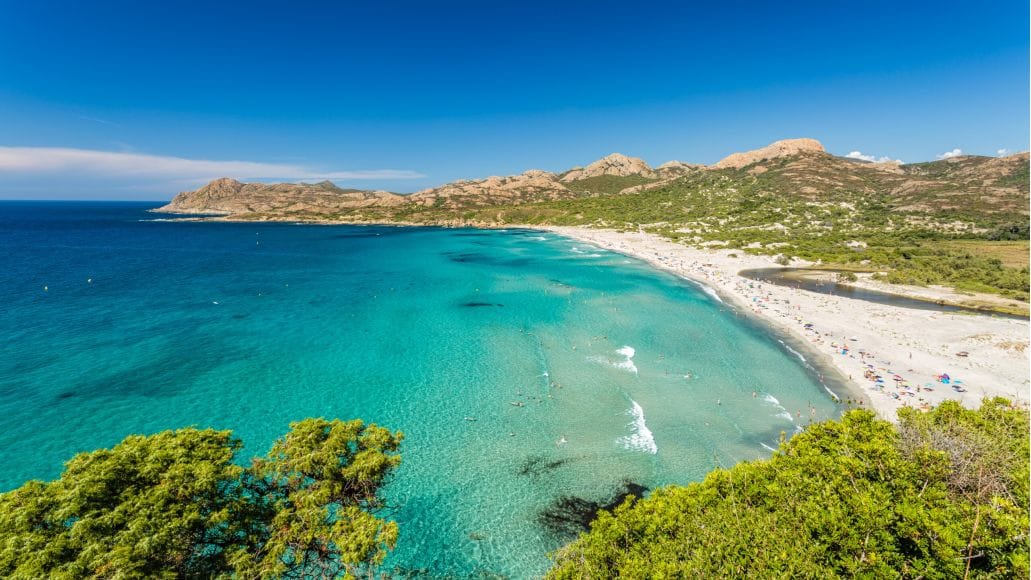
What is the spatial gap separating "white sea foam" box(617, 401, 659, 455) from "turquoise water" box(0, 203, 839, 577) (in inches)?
8.5

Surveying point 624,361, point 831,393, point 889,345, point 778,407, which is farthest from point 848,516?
point 889,345

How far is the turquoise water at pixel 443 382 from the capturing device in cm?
2630

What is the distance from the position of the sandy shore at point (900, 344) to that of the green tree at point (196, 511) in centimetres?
3941

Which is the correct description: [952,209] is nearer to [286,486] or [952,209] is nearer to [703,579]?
[703,579]

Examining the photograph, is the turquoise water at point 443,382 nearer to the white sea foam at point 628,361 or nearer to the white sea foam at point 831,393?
the white sea foam at point 628,361

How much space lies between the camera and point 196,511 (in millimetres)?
14641

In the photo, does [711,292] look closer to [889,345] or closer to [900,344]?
[889,345]

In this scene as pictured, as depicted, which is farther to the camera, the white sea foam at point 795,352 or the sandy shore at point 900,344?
the white sea foam at point 795,352

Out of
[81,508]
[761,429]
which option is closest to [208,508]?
[81,508]

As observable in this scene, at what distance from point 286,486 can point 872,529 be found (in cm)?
2337

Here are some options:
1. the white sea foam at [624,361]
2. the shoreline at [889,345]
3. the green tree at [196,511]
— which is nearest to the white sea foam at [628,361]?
the white sea foam at [624,361]

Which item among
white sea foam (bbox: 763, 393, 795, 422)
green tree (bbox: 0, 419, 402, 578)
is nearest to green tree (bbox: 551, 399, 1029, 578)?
green tree (bbox: 0, 419, 402, 578)

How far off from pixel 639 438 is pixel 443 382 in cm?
1929

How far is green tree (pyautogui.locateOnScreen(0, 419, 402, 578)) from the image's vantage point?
1261 cm
